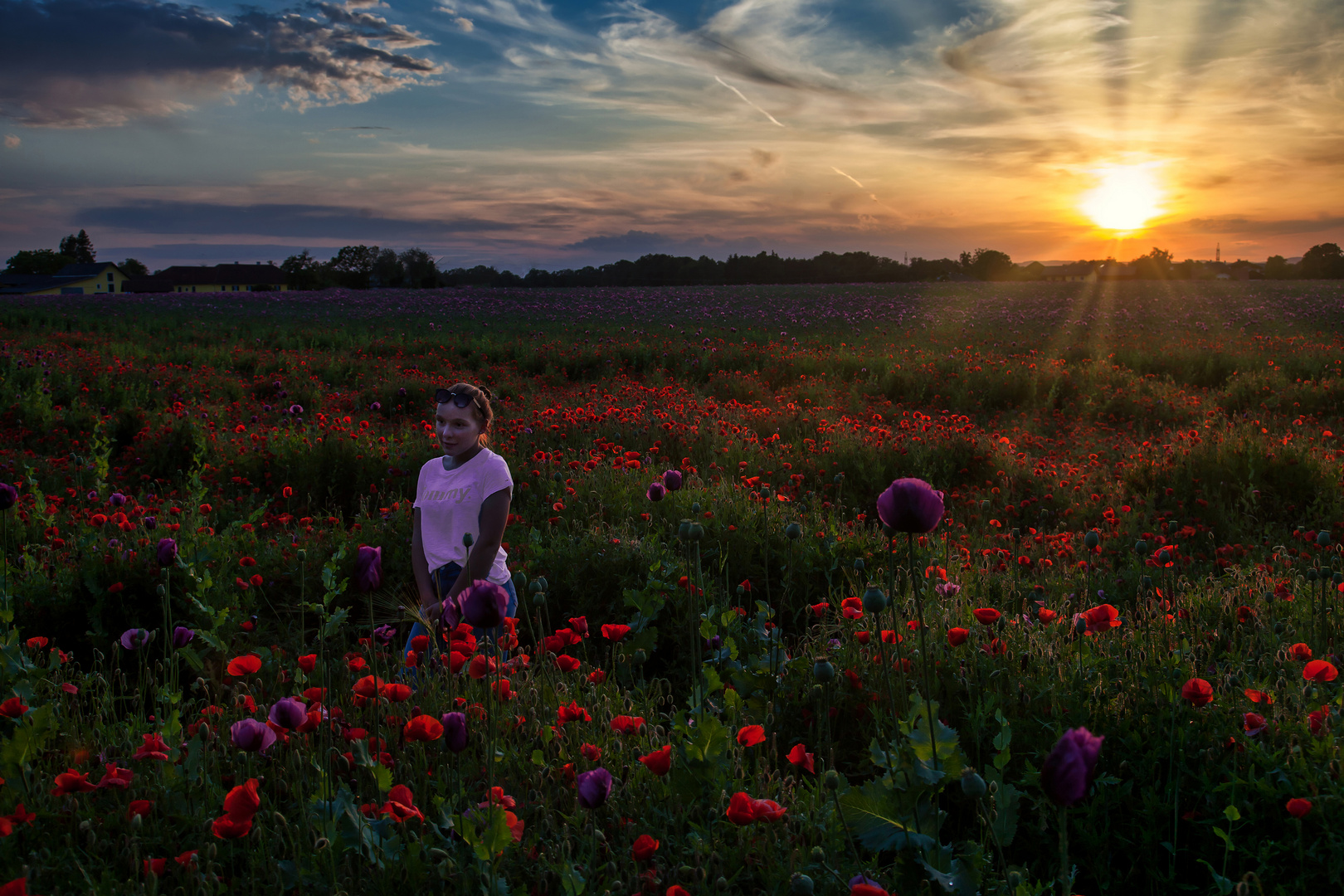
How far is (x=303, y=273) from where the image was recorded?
66.2 m

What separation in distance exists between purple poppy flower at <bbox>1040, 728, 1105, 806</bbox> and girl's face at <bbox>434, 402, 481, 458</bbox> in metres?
3.12

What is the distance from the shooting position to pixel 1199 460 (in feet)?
20.5

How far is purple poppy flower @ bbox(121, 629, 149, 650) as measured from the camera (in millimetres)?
2289

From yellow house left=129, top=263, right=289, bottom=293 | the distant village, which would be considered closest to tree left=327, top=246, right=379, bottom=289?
the distant village

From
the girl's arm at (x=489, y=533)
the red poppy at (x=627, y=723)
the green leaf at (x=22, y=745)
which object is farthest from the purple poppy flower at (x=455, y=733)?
the girl's arm at (x=489, y=533)

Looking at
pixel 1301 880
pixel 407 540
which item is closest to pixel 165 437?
pixel 407 540

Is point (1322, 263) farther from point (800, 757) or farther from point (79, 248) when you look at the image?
point (79, 248)

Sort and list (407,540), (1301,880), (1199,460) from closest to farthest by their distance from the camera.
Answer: (1301,880) → (407,540) → (1199,460)

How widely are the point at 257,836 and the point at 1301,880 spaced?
2.59m

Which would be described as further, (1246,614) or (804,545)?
(804,545)

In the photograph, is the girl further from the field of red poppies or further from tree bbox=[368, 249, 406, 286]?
tree bbox=[368, 249, 406, 286]

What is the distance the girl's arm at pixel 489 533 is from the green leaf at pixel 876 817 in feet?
7.21

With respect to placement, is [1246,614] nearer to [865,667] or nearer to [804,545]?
[865,667]

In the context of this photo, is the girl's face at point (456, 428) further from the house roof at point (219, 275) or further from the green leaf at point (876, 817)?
the house roof at point (219, 275)
